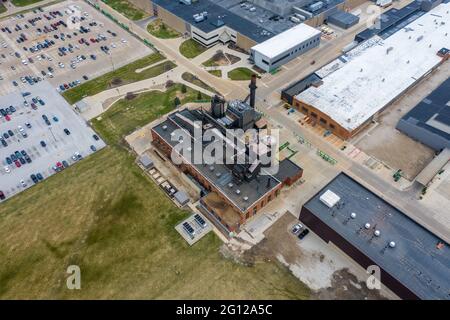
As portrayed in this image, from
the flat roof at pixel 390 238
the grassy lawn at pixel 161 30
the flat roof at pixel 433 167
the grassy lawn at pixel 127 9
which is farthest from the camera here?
the grassy lawn at pixel 127 9

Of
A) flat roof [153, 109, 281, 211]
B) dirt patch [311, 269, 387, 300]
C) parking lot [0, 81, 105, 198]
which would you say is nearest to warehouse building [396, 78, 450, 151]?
flat roof [153, 109, 281, 211]

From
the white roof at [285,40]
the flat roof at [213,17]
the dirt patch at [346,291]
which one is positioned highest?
the flat roof at [213,17]

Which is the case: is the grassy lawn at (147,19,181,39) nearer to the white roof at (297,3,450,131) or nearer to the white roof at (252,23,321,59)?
the white roof at (252,23,321,59)

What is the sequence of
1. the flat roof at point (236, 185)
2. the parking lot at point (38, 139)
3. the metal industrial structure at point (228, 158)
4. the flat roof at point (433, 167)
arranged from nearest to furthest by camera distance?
the flat roof at point (236, 185), the metal industrial structure at point (228, 158), the flat roof at point (433, 167), the parking lot at point (38, 139)

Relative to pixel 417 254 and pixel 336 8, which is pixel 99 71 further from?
pixel 417 254

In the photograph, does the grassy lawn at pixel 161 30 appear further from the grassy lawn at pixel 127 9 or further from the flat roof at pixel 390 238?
the flat roof at pixel 390 238

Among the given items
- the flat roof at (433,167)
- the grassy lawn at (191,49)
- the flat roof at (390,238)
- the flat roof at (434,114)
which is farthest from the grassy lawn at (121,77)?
the flat roof at (433,167)

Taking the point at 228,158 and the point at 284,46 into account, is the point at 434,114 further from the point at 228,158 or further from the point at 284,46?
the point at 228,158
